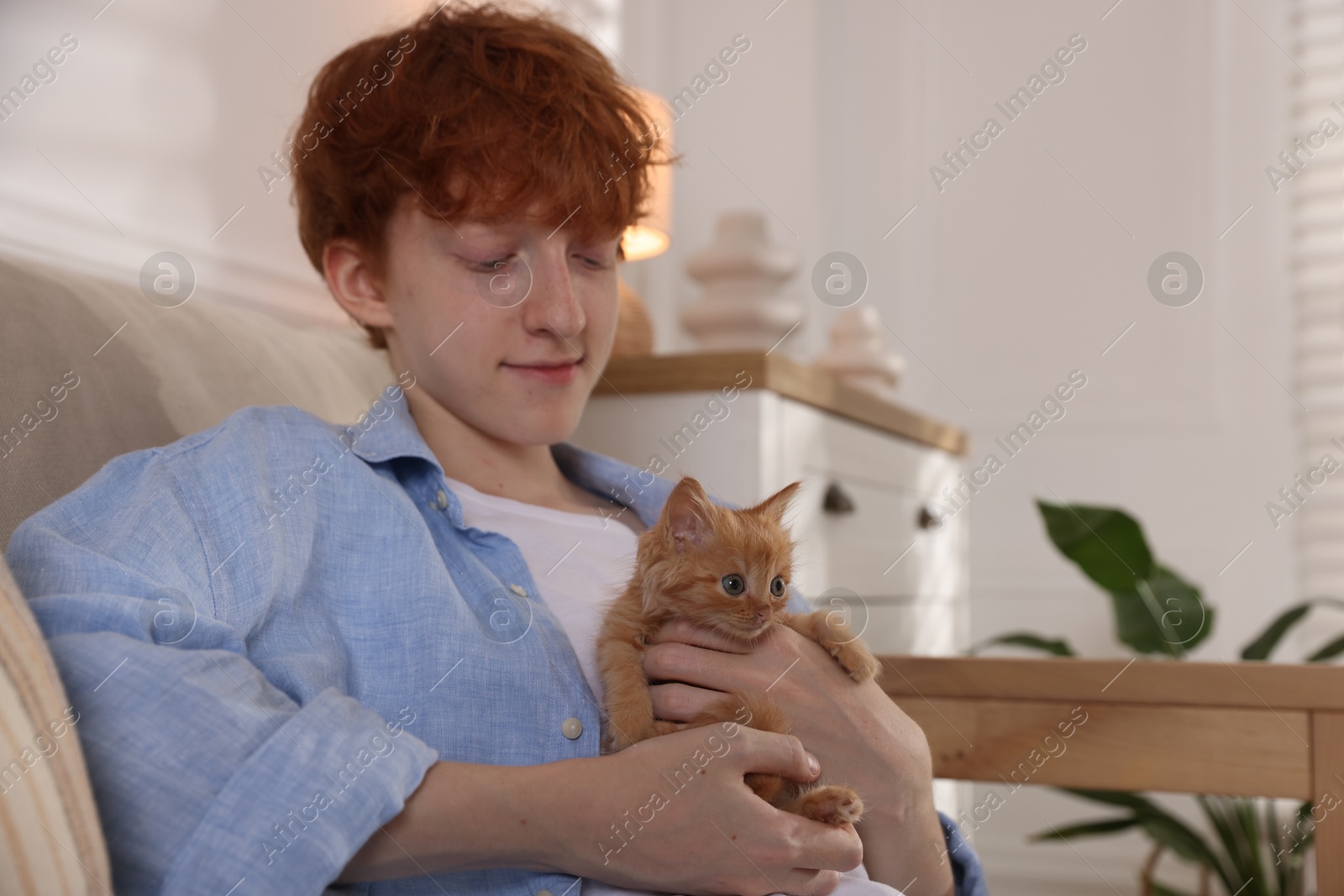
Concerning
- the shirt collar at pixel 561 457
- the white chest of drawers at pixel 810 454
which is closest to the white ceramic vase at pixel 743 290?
the white chest of drawers at pixel 810 454

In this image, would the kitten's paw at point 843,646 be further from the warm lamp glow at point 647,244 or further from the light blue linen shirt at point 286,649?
the warm lamp glow at point 647,244

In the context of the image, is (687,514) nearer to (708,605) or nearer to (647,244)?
(708,605)

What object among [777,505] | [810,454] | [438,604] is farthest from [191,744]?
[810,454]

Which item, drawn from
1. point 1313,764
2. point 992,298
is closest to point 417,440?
point 1313,764

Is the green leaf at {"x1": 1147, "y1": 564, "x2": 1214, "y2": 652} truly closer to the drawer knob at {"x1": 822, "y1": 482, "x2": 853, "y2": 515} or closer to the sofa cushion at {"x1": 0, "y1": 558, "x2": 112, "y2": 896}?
the drawer knob at {"x1": 822, "y1": 482, "x2": 853, "y2": 515}

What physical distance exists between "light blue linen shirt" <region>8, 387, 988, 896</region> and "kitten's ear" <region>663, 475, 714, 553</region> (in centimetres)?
17

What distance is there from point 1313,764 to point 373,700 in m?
0.99

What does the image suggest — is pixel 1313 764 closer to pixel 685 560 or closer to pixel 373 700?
pixel 685 560

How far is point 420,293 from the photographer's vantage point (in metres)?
1.11

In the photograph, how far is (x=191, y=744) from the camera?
2.12 ft

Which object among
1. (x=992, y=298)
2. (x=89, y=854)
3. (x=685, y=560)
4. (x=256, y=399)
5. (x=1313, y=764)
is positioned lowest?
(x=89, y=854)

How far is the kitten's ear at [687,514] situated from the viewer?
82 cm

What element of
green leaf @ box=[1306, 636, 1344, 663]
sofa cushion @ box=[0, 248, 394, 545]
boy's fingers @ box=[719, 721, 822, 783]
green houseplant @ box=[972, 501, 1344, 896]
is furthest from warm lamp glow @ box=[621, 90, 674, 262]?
green leaf @ box=[1306, 636, 1344, 663]

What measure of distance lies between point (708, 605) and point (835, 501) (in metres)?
0.96
